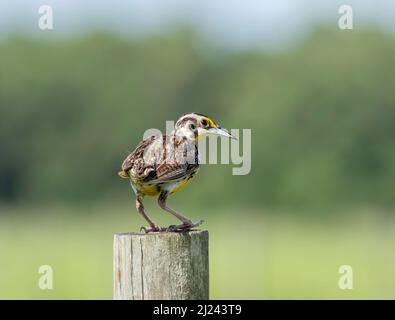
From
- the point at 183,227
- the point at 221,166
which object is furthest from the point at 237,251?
the point at 183,227

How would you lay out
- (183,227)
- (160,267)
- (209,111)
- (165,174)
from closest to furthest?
1. (160,267)
2. (183,227)
3. (165,174)
4. (209,111)

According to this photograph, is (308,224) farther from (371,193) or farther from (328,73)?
(328,73)

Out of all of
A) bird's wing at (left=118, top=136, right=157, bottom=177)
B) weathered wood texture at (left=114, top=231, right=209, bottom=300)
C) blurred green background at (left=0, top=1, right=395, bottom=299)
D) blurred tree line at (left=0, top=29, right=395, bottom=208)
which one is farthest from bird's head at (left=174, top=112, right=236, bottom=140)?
blurred tree line at (left=0, top=29, right=395, bottom=208)

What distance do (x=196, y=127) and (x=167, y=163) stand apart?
53cm

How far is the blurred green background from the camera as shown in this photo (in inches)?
833

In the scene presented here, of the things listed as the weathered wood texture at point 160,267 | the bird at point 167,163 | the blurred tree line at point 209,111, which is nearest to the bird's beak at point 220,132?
the bird at point 167,163

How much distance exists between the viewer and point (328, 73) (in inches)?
1535

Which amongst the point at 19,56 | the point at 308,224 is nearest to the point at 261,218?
the point at 308,224

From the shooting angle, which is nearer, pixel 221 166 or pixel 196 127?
pixel 196 127

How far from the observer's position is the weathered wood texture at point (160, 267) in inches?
229

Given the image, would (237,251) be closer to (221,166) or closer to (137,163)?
(221,166)

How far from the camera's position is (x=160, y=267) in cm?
583

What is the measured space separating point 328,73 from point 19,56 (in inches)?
662

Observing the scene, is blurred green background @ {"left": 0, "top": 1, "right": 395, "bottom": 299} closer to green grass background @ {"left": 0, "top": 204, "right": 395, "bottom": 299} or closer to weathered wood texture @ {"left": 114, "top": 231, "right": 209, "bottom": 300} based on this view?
green grass background @ {"left": 0, "top": 204, "right": 395, "bottom": 299}
